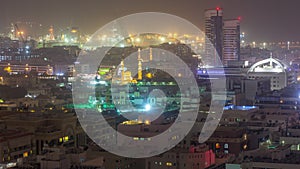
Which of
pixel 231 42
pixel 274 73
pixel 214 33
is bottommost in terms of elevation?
pixel 274 73

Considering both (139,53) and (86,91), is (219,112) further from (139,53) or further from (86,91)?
(139,53)

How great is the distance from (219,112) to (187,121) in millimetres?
2009

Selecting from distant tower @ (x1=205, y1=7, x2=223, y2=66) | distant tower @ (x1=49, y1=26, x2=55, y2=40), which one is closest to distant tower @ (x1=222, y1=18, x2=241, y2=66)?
distant tower @ (x1=205, y1=7, x2=223, y2=66)

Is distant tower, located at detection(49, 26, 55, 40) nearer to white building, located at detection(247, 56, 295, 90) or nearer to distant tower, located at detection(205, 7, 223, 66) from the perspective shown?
distant tower, located at detection(205, 7, 223, 66)

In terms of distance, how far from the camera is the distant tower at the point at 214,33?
2650 centimetres

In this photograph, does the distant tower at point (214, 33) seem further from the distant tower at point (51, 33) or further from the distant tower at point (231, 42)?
the distant tower at point (51, 33)

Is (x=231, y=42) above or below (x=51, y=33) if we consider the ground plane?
below

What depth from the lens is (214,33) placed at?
26.7m

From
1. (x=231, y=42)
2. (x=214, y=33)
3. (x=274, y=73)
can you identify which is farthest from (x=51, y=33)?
(x=274, y=73)

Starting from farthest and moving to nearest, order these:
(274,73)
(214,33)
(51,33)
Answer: (51,33)
(214,33)
(274,73)

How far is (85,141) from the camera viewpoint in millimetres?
10430

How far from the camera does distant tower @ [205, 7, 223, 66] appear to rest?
1043 inches

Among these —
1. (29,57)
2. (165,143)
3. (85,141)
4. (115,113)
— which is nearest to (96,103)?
(115,113)

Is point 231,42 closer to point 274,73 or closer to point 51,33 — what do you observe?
point 274,73
